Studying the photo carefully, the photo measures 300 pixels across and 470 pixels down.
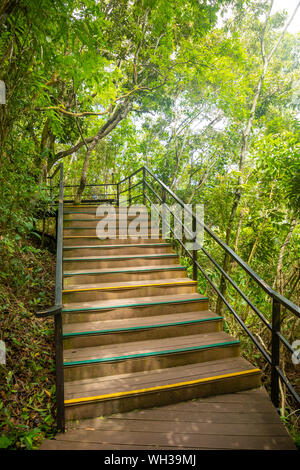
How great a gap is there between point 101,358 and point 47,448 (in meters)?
0.67

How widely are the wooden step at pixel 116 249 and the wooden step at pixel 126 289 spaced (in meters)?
0.71

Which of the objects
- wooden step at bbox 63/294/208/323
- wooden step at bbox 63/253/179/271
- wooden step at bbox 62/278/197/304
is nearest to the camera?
wooden step at bbox 63/294/208/323

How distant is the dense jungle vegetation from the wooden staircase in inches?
13.2

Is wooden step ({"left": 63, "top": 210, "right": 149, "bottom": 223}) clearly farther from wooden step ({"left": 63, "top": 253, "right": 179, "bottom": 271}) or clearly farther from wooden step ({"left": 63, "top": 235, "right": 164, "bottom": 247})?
wooden step ({"left": 63, "top": 253, "right": 179, "bottom": 271})

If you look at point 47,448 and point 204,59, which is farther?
point 204,59

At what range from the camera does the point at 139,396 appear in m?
1.86

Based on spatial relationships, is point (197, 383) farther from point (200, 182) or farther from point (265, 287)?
point (200, 182)

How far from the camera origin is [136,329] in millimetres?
2436

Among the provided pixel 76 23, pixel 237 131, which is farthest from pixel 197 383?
pixel 237 131

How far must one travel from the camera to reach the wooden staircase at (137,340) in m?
1.91

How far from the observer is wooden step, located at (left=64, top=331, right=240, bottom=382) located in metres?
2.04

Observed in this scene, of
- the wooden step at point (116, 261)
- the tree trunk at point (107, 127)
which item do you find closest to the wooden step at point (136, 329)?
the wooden step at point (116, 261)

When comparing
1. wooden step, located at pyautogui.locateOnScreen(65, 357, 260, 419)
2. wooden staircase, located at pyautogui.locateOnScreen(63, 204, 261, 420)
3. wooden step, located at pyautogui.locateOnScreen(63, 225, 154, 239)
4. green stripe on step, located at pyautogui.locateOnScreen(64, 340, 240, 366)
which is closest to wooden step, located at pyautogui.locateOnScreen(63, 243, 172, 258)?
wooden staircase, located at pyautogui.locateOnScreen(63, 204, 261, 420)

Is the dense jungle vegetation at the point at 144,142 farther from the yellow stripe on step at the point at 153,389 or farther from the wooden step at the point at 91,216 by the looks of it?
the wooden step at the point at 91,216
